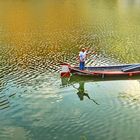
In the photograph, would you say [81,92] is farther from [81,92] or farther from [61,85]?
[61,85]

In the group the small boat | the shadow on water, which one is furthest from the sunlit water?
the small boat

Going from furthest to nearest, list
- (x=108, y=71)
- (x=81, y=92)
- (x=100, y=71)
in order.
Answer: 1. (x=108, y=71)
2. (x=100, y=71)
3. (x=81, y=92)

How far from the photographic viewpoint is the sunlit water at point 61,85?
22875 millimetres

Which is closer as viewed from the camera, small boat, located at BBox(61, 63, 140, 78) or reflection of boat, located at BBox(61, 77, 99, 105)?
reflection of boat, located at BBox(61, 77, 99, 105)

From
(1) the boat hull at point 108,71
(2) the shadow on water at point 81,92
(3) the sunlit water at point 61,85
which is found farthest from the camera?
(1) the boat hull at point 108,71

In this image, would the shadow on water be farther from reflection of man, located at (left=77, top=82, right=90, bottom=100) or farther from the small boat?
the small boat

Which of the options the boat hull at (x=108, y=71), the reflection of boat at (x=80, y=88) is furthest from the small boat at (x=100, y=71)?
the reflection of boat at (x=80, y=88)

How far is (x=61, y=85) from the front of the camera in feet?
103

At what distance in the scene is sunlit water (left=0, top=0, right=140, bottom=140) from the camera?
22.9 m

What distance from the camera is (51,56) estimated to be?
41625mm

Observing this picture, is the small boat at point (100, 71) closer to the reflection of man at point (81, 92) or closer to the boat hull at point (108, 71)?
the boat hull at point (108, 71)

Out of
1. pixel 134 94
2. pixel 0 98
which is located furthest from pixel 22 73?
pixel 134 94

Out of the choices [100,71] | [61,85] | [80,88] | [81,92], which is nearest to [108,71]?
[100,71]

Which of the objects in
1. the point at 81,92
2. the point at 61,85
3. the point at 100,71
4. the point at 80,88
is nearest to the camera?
the point at 81,92
